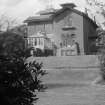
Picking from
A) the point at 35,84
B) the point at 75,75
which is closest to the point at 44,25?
the point at 75,75

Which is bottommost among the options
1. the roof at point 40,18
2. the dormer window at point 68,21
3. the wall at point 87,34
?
the wall at point 87,34

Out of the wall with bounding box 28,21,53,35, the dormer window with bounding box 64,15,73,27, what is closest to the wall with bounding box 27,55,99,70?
the dormer window with bounding box 64,15,73,27

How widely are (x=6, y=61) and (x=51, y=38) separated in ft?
172

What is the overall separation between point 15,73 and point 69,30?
168 feet

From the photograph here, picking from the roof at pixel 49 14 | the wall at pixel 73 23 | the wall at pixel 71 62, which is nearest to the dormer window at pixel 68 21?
the wall at pixel 73 23

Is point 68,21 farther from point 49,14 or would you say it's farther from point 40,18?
point 49,14

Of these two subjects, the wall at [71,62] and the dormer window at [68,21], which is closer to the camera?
the wall at [71,62]

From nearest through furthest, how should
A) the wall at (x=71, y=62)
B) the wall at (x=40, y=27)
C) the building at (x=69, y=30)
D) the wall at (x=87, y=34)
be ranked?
the wall at (x=71, y=62), the building at (x=69, y=30), the wall at (x=87, y=34), the wall at (x=40, y=27)

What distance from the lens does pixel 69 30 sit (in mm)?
56406

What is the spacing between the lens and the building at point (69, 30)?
54.6m

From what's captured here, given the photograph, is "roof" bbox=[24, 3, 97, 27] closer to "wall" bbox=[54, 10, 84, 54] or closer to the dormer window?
"wall" bbox=[54, 10, 84, 54]

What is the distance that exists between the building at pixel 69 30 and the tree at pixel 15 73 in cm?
4729

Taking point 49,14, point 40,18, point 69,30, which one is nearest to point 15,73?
point 69,30

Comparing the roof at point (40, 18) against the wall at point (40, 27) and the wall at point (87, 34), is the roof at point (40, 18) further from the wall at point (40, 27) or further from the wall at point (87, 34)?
the wall at point (87, 34)
